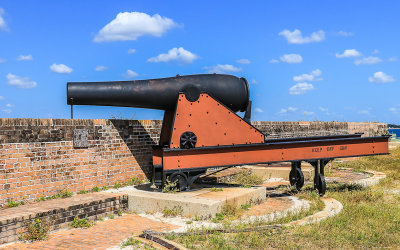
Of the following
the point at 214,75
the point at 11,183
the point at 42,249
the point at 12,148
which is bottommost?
the point at 42,249

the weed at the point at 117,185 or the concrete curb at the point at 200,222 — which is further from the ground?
the weed at the point at 117,185

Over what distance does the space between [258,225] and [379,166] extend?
9260 mm

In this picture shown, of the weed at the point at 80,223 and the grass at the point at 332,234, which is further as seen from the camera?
the weed at the point at 80,223

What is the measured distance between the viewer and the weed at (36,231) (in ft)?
18.7

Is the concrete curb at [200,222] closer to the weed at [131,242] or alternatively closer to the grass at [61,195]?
the weed at [131,242]

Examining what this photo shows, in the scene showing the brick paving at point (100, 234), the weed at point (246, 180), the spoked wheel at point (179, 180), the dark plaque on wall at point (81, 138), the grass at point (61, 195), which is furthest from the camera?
the weed at point (246, 180)

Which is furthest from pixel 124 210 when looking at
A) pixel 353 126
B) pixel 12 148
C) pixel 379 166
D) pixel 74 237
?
pixel 353 126

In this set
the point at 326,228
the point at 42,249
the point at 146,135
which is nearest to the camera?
the point at 42,249

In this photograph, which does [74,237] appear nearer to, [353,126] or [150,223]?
[150,223]

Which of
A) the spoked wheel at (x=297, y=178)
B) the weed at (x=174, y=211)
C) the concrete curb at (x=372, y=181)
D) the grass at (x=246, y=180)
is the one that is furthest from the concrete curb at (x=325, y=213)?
the grass at (x=246, y=180)

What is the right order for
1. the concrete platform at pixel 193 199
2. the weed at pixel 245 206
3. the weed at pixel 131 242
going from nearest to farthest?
the weed at pixel 131 242 → the concrete platform at pixel 193 199 → the weed at pixel 245 206

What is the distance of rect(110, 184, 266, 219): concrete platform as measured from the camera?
21.8 ft

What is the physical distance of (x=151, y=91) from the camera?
785cm

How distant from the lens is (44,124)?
23.9ft
